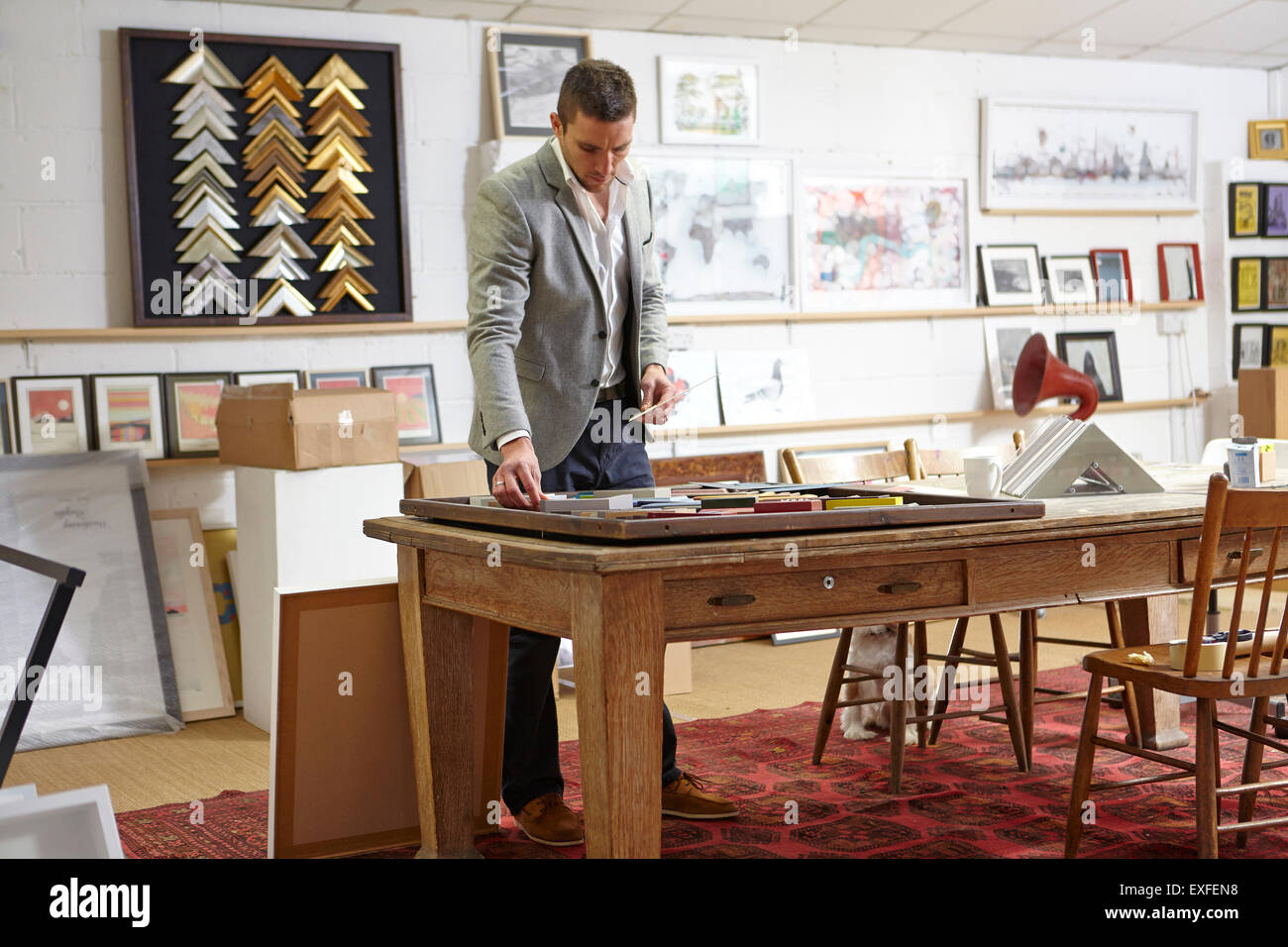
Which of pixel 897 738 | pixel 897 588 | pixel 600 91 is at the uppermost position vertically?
pixel 600 91

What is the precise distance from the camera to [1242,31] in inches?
236

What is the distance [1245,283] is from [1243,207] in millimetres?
377

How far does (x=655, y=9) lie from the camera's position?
205 inches

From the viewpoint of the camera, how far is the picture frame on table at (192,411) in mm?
4805

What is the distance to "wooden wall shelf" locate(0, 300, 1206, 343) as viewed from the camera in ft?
15.3

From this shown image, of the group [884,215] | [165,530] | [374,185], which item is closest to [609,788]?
[165,530]

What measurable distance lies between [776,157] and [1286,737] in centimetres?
313

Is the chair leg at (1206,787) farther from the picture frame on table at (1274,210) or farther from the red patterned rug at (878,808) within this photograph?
the picture frame on table at (1274,210)

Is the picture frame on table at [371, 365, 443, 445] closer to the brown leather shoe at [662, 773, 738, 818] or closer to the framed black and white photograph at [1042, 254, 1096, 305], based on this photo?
the brown leather shoe at [662, 773, 738, 818]

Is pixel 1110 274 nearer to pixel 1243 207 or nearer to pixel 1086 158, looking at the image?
pixel 1086 158

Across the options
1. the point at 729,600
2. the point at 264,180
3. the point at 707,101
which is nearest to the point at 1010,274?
the point at 707,101

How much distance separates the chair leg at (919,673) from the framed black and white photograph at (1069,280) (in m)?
3.00

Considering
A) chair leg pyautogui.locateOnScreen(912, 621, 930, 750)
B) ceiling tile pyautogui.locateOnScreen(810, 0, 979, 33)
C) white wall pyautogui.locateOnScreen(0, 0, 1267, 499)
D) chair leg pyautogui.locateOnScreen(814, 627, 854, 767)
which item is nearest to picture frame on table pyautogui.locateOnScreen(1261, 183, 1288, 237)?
white wall pyautogui.locateOnScreen(0, 0, 1267, 499)

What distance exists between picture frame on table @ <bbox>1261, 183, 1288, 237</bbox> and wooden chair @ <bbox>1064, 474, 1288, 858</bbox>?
4.45 m
